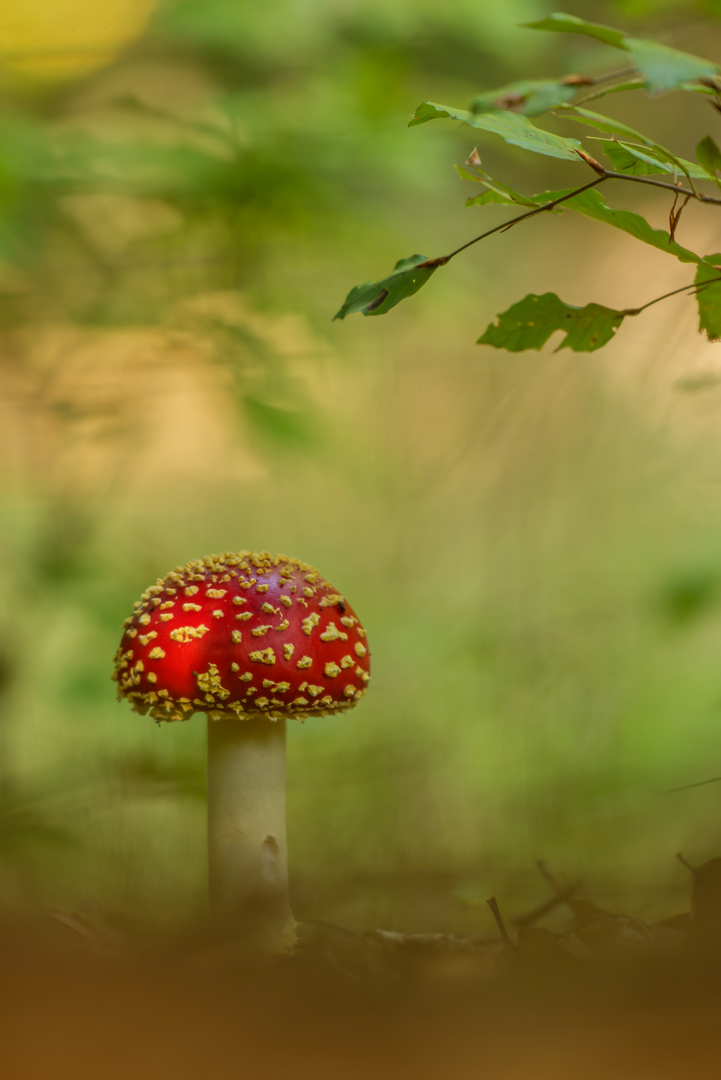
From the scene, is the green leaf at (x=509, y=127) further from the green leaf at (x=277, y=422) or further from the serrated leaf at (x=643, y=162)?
the green leaf at (x=277, y=422)

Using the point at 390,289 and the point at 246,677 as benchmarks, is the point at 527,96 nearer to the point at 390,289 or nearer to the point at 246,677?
the point at 390,289

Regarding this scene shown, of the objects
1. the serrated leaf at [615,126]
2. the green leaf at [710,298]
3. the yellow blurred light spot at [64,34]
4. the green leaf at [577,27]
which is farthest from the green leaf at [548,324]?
the yellow blurred light spot at [64,34]

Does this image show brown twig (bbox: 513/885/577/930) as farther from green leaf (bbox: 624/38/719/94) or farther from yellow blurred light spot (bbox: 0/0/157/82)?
yellow blurred light spot (bbox: 0/0/157/82)

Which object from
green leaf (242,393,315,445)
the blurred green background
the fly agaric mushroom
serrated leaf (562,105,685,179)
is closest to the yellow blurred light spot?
the blurred green background

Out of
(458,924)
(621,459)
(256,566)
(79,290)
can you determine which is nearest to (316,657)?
(256,566)

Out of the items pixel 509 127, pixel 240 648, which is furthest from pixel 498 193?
pixel 240 648
